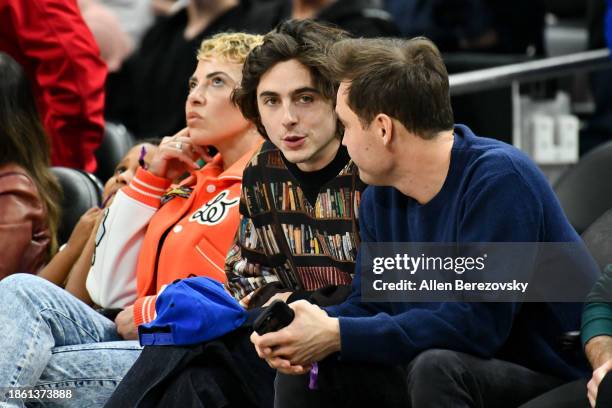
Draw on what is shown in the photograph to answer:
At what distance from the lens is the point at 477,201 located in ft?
9.84

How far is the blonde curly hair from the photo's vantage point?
3.98 m

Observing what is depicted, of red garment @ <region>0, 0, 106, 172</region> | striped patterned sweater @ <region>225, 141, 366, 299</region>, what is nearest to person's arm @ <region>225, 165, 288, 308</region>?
striped patterned sweater @ <region>225, 141, 366, 299</region>

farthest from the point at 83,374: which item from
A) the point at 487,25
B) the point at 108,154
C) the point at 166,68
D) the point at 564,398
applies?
the point at 487,25

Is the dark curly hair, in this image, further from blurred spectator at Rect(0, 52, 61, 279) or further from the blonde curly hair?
blurred spectator at Rect(0, 52, 61, 279)

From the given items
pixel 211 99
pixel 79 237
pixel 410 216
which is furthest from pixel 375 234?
pixel 79 237

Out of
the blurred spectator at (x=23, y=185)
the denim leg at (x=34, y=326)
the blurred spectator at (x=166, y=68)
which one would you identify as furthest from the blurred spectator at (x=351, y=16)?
the denim leg at (x=34, y=326)

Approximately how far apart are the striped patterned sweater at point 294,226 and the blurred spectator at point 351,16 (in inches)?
77.3

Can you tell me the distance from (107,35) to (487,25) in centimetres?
198

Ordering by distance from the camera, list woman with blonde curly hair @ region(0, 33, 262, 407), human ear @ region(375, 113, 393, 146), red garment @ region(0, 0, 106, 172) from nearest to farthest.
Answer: human ear @ region(375, 113, 393, 146) → woman with blonde curly hair @ region(0, 33, 262, 407) → red garment @ region(0, 0, 106, 172)

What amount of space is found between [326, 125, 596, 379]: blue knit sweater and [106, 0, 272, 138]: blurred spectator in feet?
11.0

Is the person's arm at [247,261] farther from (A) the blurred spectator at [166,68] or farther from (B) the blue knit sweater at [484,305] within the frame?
(A) the blurred spectator at [166,68]

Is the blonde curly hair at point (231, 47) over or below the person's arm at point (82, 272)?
over

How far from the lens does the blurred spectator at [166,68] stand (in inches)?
259

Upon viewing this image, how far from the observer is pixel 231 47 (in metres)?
3.98
